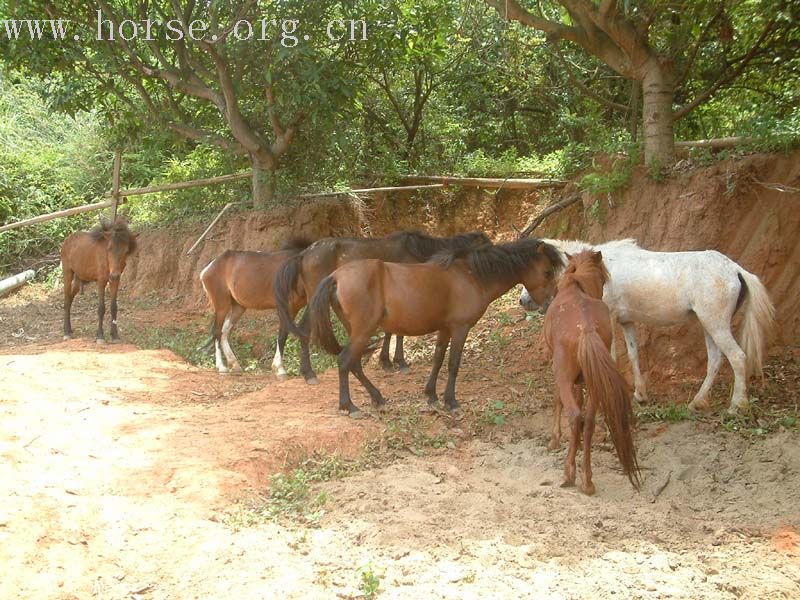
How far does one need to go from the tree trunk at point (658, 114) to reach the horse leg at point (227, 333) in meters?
6.02

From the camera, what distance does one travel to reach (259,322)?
496 inches

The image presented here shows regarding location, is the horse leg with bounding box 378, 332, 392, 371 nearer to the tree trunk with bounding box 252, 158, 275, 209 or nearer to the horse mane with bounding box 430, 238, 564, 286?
the horse mane with bounding box 430, 238, 564, 286

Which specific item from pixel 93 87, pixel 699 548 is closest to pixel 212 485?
pixel 699 548

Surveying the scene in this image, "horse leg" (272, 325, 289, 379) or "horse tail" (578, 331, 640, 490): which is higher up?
"horse tail" (578, 331, 640, 490)

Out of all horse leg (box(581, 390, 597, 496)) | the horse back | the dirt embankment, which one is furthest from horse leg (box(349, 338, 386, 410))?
the horse back

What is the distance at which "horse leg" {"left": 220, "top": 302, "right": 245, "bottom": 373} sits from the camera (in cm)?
1076

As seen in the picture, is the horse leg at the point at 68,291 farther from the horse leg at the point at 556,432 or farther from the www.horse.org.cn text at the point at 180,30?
the horse leg at the point at 556,432

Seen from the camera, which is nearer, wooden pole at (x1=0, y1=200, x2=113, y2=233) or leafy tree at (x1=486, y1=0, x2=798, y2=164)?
leafy tree at (x1=486, y1=0, x2=798, y2=164)

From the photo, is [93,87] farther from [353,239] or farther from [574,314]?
[574,314]

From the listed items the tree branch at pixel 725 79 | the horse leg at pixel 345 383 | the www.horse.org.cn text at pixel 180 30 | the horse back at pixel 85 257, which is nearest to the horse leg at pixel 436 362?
the horse leg at pixel 345 383

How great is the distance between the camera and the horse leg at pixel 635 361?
7.82 metres

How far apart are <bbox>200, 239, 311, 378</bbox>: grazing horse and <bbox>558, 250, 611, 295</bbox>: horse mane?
434 centimetres

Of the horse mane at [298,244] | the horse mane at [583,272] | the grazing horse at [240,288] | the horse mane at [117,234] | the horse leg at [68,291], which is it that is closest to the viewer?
the horse mane at [583,272]

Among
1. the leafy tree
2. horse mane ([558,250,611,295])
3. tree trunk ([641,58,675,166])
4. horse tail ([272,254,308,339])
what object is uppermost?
the leafy tree
